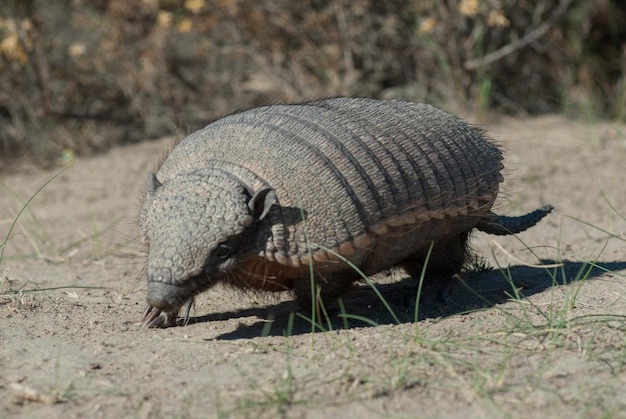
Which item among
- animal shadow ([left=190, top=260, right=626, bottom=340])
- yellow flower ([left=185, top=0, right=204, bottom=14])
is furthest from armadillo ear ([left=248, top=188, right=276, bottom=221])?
yellow flower ([left=185, top=0, right=204, bottom=14])

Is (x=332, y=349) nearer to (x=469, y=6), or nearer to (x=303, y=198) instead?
(x=303, y=198)

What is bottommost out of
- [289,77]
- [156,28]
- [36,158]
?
[36,158]

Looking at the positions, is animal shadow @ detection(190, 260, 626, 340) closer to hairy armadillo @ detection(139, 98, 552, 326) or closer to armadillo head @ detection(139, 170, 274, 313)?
hairy armadillo @ detection(139, 98, 552, 326)

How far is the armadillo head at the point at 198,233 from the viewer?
4027 millimetres

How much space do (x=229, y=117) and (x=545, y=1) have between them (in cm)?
666

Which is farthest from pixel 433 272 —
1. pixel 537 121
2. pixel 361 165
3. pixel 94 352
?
pixel 537 121

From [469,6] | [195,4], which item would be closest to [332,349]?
[469,6]

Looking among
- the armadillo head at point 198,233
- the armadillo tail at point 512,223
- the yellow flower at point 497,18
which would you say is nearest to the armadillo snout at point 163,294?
the armadillo head at point 198,233

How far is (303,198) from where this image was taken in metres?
4.20

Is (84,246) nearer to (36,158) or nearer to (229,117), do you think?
(229,117)

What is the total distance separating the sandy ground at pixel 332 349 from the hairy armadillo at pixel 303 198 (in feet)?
0.97

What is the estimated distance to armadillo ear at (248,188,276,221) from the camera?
408 centimetres

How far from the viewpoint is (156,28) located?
1064cm

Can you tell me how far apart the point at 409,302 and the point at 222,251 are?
4.43 ft
